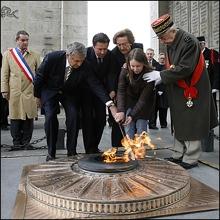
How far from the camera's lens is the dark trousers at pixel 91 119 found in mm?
4383

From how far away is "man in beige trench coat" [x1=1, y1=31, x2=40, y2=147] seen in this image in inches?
197

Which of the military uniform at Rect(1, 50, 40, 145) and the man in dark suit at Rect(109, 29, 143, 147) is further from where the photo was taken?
the military uniform at Rect(1, 50, 40, 145)

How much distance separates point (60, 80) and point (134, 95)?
0.87 metres

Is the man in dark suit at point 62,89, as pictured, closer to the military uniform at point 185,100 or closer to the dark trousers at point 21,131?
the military uniform at point 185,100

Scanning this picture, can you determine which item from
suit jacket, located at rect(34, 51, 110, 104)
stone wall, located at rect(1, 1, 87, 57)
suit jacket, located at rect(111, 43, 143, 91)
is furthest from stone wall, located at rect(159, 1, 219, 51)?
suit jacket, located at rect(34, 51, 110, 104)

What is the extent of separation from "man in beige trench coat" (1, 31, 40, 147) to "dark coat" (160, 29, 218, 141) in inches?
80.1

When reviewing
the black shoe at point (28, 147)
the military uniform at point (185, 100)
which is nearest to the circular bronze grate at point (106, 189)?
the military uniform at point (185, 100)

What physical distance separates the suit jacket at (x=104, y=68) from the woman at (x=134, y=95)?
0.24 meters

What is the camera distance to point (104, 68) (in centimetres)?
438

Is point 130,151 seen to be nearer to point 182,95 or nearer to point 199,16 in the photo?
point 182,95

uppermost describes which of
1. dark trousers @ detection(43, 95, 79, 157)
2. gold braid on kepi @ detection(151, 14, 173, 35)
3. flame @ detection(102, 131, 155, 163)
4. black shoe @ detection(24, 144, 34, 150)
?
gold braid on kepi @ detection(151, 14, 173, 35)

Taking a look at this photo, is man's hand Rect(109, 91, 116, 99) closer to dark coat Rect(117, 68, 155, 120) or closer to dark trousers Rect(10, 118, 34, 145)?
dark coat Rect(117, 68, 155, 120)

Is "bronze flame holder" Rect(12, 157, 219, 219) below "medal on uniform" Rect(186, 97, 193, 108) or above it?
below

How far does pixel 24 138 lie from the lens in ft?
16.9
